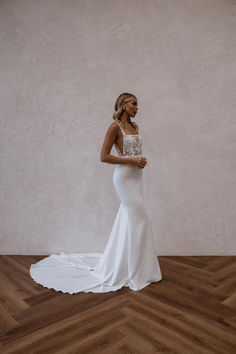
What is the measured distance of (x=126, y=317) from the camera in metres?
2.01

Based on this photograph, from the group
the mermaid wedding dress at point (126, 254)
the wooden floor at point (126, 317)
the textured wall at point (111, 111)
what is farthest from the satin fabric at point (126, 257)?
the textured wall at point (111, 111)

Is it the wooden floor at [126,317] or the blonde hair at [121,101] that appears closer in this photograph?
the wooden floor at [126,317]

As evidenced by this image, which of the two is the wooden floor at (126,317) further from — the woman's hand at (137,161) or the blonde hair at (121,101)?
the blonde hair at (121,101)

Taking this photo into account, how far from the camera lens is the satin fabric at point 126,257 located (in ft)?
8.54

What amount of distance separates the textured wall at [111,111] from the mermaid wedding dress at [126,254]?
78 cm

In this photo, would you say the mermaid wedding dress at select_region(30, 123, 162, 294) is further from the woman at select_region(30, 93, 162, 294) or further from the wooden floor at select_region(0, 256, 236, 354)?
the wooden floor at select_region(0, 256, 236, 354)

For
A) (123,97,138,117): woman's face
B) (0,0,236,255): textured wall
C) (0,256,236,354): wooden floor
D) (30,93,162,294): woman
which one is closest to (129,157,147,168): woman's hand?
(30,93,162,294): woman

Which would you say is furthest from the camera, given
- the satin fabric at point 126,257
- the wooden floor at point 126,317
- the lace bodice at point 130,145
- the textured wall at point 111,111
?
the textured wall at point 111,111

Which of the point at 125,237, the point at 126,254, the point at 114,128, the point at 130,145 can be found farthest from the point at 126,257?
the point at 114,128

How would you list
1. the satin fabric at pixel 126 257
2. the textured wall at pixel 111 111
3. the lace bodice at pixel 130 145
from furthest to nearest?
the textured wall at pixel 111 111, the lace bodice at pixel 130 145, the satin fabric at pixel 126 257

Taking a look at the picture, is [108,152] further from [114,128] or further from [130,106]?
[130,106]

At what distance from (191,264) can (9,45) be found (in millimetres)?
3530

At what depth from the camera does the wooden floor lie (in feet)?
5.55

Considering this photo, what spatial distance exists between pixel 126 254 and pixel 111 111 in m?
1.82
